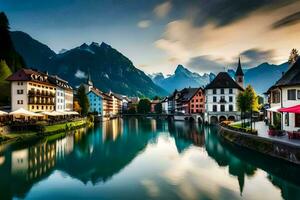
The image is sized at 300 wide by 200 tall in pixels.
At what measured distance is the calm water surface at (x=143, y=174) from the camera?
22.5 meters

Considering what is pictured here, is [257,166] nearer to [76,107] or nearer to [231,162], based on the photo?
[231,162]

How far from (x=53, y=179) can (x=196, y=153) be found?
21531mm

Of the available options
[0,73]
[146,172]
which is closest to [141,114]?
[0,73]

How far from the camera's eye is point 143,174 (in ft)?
95.2

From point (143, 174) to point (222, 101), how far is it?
6465 cm

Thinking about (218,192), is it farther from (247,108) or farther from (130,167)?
(247,108)

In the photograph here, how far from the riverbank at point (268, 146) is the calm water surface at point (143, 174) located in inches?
37.9

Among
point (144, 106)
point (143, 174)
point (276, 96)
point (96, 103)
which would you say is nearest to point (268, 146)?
point (143, 174)

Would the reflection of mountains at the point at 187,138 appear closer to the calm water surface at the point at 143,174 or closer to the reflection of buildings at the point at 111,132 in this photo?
the calm water surface at the point at 143,174

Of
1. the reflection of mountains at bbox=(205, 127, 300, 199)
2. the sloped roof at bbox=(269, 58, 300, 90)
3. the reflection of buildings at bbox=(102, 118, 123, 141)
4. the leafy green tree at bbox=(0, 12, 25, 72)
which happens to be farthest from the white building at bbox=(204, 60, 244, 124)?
the leafy green tree at bbox=(0, 12, 25, 72)

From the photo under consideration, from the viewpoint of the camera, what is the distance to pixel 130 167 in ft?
107

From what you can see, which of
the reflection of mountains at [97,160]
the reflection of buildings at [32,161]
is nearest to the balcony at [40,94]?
the reflection of mountains at [97,160]

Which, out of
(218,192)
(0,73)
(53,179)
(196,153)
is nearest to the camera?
(218,192)

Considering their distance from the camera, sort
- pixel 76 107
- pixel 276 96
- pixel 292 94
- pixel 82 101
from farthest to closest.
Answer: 1. pixel 76 107
2. pixel 82 101
3. pixel 276 96
4. pixel 292 94
